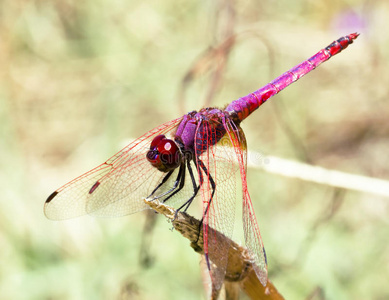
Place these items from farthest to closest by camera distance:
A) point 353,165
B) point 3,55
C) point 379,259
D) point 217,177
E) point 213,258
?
1. point 3,55
2. point 353,165
3. point 379,259
4. point 217,177
5. point 213,258

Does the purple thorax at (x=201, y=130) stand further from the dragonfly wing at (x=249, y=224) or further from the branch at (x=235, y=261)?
the branch at (x=235, y=261)

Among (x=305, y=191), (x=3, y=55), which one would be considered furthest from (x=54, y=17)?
(x=305, y=191)

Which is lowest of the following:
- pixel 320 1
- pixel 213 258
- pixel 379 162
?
pixel 213 258

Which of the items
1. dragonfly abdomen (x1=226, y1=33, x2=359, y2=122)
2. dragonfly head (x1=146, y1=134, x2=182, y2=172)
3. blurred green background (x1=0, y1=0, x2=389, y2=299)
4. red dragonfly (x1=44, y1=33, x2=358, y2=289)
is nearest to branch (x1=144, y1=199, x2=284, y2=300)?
red dragonfly (x1=44, y1=33, x2=358, y2=289)

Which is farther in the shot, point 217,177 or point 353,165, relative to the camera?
point 353,165

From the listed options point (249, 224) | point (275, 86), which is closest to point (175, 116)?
point (275, 86)

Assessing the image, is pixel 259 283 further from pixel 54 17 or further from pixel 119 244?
pixel 54 17

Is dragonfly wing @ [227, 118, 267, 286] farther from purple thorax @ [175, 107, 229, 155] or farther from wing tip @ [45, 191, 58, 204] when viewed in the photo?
wing tip @ [45, 191, 58, 204]

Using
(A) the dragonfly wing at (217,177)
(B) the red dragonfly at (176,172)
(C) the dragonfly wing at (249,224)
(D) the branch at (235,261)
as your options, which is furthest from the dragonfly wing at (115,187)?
(D) the branch at (235,261)
